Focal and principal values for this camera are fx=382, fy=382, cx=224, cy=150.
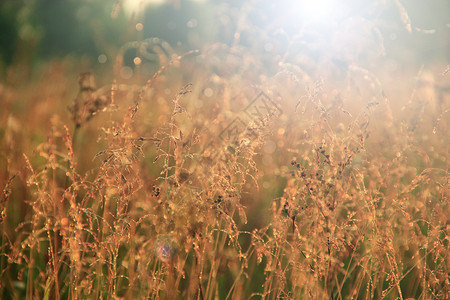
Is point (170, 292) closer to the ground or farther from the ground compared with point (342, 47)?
closer to the ground

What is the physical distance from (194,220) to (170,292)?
0.81ft

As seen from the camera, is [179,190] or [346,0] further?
[346,0]

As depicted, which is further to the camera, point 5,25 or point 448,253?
point 5,25

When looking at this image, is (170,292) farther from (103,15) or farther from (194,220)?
(103,15)

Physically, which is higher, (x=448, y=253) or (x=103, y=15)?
(x=103, y=15)

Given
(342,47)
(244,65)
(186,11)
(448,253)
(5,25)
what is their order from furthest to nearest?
(186,11) → (5,25) → (342,47) → (244,65) → (448,253)

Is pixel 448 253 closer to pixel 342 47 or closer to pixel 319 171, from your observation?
pixel 319 171

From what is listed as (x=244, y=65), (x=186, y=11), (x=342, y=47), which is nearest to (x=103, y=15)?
(x=186, y=11)

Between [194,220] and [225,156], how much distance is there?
0.27 meters

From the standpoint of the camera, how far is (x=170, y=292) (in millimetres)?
1252

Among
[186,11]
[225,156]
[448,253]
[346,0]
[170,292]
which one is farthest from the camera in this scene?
[186,11]

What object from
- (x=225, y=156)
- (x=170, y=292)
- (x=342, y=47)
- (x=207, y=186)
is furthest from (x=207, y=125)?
(x=342, y=47)

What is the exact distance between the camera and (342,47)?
4.35 meters

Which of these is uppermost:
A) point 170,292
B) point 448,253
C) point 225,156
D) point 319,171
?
point 225,156
